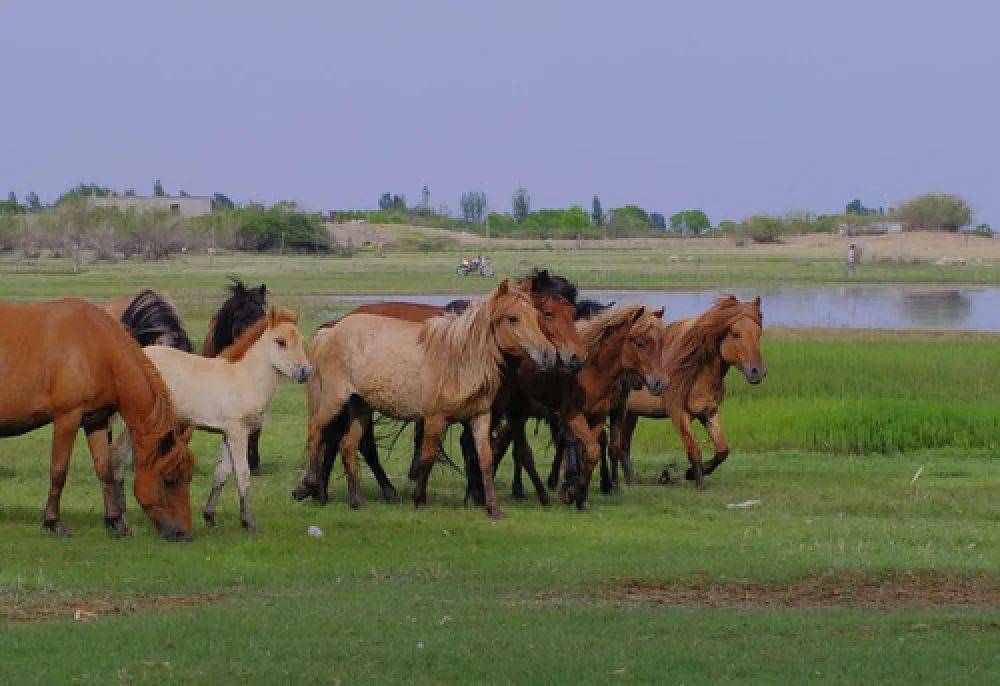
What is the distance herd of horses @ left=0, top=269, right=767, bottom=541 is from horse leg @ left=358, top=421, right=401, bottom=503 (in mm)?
A: 17

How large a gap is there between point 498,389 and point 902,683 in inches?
267

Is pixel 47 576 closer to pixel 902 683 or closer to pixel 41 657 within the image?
pixel 41 657

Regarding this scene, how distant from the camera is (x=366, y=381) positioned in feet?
47.0

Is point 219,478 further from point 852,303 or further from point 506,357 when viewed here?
point 852,303

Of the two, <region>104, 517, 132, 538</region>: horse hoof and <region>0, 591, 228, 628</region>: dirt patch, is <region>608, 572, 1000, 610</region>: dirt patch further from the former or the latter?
<region>104, 517, 132, 538</region>: horse hoof

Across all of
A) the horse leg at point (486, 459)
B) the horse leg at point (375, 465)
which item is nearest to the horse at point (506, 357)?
the horse leg at point (375, 465)

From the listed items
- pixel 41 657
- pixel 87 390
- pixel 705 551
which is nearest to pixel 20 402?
pixel 87 390

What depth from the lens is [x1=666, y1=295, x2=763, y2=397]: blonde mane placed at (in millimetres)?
16688

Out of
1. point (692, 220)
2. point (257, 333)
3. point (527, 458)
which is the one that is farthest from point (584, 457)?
point (692, 220)

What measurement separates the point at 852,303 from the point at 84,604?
132 ft

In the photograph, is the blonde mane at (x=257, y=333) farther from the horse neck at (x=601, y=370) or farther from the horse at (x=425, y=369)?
the horse neck at (x=601, y=370)

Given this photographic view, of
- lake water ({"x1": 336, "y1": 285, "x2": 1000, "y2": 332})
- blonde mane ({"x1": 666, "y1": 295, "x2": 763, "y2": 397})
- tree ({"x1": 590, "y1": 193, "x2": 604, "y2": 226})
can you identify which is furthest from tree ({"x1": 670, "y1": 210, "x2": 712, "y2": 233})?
blonde mane ({"x1": 666, "y1": 295, "x2": 763, "y2": 397})

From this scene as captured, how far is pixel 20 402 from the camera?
12211mm

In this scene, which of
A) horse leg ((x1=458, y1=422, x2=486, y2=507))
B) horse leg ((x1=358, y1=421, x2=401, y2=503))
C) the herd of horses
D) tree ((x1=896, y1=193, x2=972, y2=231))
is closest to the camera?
the herd of horses
